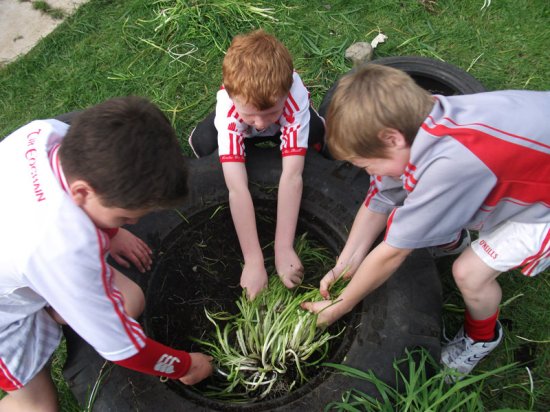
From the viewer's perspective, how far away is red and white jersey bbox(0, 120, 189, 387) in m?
1.46

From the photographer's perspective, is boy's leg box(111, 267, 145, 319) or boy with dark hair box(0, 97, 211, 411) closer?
boy with dark hair box(0, 97, 211, 411)

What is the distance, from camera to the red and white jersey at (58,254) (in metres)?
1.46

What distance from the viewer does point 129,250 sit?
2.15 meters

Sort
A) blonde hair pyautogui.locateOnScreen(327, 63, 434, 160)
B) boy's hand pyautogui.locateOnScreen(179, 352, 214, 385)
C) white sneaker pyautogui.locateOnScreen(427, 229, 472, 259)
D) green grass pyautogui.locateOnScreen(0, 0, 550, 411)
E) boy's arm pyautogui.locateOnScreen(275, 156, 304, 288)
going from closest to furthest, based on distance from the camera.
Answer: blonde hair pyautogui.locateOnScreen(327, 63, 434, 160), boy's hand pyautogui.locateOnScreen(179, 352, 214, 385), boy's arm pyautogui.locateOnScreen(275, 156, 304, 288), white sneaker pyautogui.locateOnScreen(427, 229, 472, 259), green grass pyautogui.locateOnScreen(0, 0, 550, 411)

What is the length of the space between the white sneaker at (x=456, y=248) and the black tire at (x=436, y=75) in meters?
0.82

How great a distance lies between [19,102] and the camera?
3459 millimetres

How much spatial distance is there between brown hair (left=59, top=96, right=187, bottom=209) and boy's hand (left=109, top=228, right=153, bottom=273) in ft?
2.14

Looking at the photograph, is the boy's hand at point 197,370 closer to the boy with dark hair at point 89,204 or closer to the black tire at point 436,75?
the boy with dark hair at point 89,204

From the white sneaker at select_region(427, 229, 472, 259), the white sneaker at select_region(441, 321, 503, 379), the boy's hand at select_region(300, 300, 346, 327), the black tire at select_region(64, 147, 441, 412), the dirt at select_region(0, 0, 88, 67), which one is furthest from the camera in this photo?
the dirt at select_region(0, 0, 88, 67)

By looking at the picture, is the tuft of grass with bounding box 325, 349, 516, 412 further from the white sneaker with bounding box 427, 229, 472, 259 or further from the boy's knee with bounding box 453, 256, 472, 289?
the white sneaker with bounding box 427, 229, 472, 259

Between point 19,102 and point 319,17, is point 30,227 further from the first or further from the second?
point 319,17

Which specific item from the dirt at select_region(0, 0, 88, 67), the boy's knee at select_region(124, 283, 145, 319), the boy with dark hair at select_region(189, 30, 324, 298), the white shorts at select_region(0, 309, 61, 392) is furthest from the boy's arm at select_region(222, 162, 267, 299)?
the dirt at select_region(0, 0, 88, 67)

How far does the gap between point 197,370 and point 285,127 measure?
1.13 m

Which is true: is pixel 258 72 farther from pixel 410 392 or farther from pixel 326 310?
pixel 410 392
